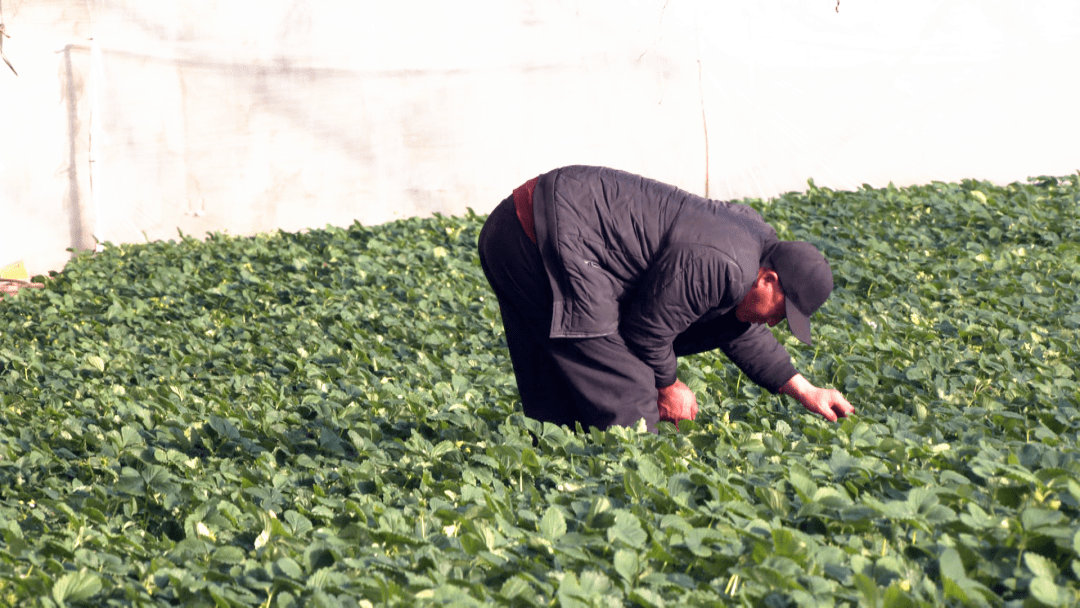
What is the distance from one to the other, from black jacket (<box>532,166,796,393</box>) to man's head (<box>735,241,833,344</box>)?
0.24ft

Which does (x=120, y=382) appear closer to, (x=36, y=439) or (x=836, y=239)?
(x=36, y=439)

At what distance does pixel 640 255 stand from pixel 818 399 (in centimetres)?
102

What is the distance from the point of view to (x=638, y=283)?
11.4ft

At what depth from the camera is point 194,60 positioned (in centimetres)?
935

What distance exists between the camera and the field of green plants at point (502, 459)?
218 cm

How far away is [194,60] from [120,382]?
4.94 meters

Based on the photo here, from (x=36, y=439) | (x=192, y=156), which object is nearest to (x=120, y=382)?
(x=36, y=439)

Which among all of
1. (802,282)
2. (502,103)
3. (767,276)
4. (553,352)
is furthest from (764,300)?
(502,103)

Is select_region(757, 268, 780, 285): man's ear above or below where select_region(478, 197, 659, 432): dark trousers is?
above

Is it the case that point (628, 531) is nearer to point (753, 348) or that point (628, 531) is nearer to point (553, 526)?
point (553, 526)

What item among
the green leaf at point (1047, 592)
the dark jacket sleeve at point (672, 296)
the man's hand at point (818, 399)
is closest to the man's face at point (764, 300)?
the dark jacket sleeve at point (672, 296)

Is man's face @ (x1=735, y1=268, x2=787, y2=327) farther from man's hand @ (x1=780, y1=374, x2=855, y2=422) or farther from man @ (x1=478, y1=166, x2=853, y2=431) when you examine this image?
man's hand @ (x1=780, y1=374, x2=855, y2=422)

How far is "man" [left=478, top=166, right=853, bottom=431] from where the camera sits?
3.22m

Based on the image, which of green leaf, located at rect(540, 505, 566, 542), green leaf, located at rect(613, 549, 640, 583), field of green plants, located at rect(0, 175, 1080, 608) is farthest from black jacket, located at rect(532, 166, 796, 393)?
green leaf, located at rect(613, 549, 640, 583)
